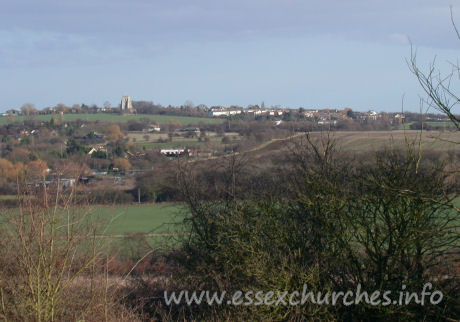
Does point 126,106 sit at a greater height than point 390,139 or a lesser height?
greater

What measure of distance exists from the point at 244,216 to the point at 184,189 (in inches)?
226

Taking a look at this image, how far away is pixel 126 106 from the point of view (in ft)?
225

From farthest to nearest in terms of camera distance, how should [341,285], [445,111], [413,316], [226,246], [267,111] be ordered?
[267,111] < [226,246] < [341,285] < [413,316] < [445,111]

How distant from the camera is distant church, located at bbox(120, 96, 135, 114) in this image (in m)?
65.5

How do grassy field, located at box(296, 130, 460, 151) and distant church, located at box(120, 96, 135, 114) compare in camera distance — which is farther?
distant church, located at box(120, 96, 135, 114)

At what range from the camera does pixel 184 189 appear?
1742cm

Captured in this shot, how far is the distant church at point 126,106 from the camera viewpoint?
2580 inches

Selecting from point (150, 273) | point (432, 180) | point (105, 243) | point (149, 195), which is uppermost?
point (432, 180)

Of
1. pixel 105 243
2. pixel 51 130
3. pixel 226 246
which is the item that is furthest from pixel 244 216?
pixel 51 130

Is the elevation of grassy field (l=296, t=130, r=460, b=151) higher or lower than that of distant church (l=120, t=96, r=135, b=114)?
lower

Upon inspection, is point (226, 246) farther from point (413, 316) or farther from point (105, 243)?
point (413, 316)

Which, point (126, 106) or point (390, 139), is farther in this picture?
point (126, 106)

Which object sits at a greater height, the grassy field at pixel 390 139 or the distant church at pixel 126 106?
the distant church at pixel 126 106

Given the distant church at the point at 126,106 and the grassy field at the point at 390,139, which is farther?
the distant church at the point at 126,106
